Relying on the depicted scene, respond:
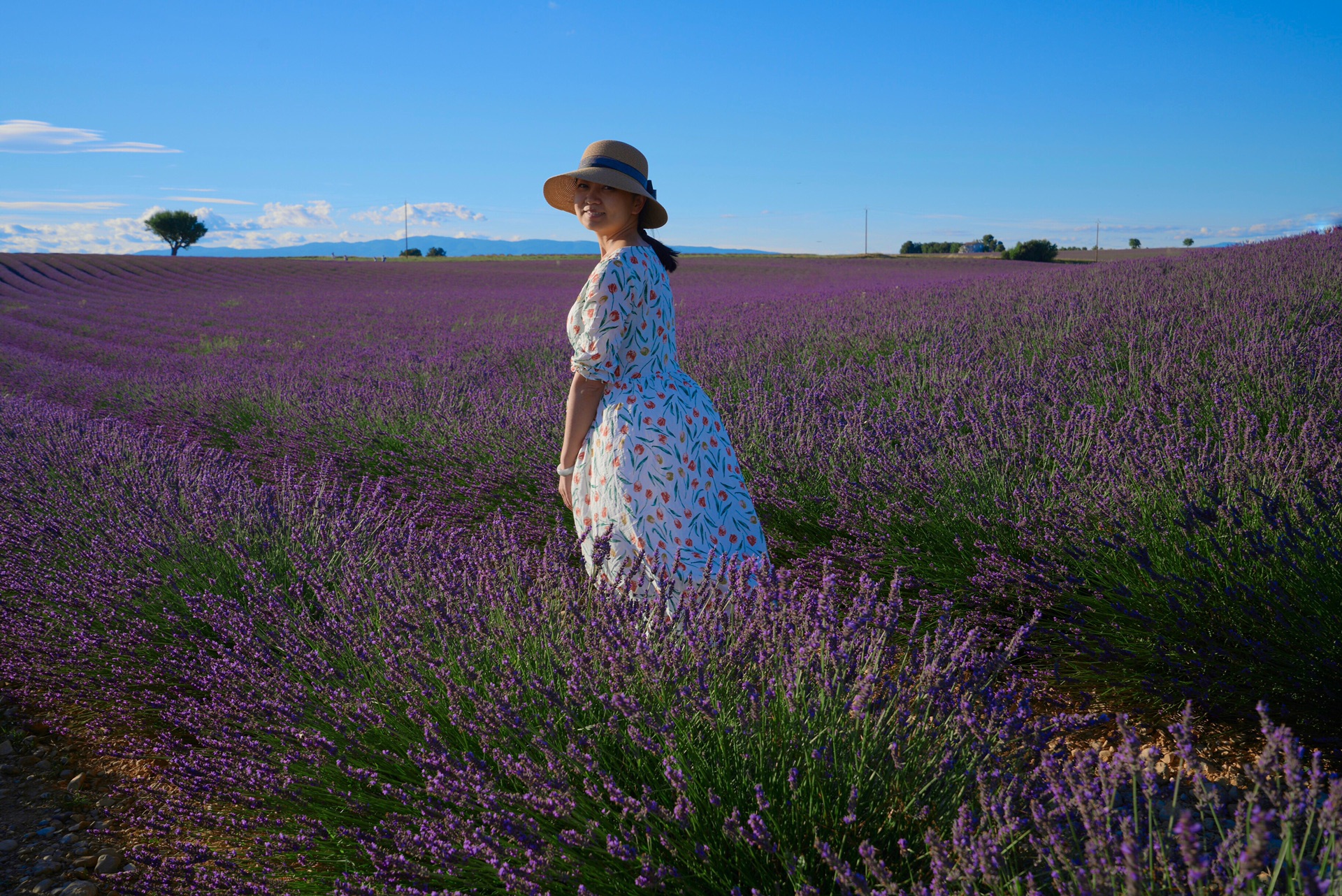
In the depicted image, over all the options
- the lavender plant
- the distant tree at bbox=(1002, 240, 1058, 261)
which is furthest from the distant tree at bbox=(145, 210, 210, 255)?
the lavender plant

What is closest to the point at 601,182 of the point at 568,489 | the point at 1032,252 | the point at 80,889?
the point at 568,489

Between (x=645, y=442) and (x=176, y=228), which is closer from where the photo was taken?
(x=645, y=442)

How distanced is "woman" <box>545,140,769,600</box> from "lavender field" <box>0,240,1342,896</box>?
0.84 feet

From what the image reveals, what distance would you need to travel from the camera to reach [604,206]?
2.12 meters

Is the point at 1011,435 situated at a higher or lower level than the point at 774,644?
higher

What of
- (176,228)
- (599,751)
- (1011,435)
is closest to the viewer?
(599,751)

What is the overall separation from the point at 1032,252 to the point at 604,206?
38535 mm

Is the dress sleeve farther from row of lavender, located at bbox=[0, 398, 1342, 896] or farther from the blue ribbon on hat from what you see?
row of lavender, located at bbox=[0, 398, 1342, 896]

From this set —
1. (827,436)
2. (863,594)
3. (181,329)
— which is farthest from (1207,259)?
(181,329)

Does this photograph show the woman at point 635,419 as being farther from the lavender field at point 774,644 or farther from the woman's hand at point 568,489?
the lavender field at point 774,644

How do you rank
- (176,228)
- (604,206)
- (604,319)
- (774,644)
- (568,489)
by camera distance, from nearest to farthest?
(774,644) < (604,319) < (604,206) < (568,489) < (176,228)

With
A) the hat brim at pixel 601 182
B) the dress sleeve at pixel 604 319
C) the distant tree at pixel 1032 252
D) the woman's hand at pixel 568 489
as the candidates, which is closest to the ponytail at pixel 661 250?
the hat brim at pixel 601 182

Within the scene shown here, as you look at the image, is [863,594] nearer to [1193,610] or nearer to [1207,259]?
[1193,610]

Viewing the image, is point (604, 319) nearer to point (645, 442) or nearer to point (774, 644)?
point (645, 442)
